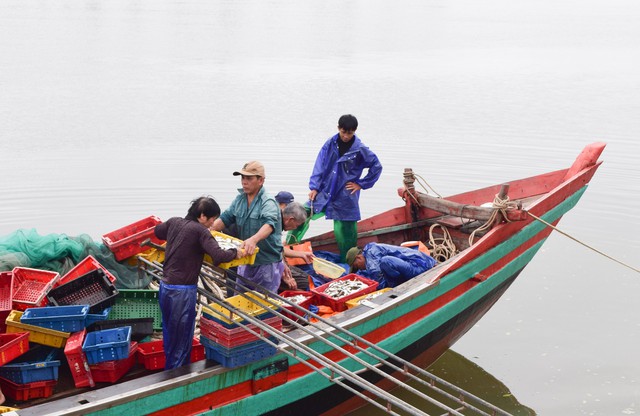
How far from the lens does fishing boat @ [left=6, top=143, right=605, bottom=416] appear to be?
5062 mm

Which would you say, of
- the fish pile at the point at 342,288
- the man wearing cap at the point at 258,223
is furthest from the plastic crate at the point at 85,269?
the fish pile at the point at 342,288

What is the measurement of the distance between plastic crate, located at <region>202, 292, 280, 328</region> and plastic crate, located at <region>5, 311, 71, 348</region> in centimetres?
109

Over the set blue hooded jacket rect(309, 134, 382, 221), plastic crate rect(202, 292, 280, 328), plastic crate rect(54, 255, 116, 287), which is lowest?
plastic crate rect(202, 292, 280, 328)

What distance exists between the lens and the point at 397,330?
677 cm

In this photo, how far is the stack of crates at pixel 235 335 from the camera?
17.5 ft

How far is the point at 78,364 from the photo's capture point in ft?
17.9

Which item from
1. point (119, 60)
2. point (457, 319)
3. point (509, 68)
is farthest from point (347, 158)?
point (509, 68)

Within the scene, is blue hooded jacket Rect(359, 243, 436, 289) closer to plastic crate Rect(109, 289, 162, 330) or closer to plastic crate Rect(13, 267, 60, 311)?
plastic crate Rect(109, 289, 162, 330)

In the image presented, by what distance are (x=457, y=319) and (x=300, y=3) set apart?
56309 mm

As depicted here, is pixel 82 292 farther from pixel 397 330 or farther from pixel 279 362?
pixel 397 330

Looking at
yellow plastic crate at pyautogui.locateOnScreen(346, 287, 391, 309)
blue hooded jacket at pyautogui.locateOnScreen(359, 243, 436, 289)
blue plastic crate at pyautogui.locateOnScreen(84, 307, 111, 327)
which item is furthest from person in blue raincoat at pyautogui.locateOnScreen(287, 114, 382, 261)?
blue plastic crate at pyautogui.locateOnScreen(84, 307, 111, 327)

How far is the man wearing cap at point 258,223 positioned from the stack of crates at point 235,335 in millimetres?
563

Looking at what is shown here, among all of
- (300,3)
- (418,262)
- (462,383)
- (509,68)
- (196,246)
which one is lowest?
(462,383)

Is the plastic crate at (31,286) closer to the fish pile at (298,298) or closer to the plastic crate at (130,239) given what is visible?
the plastic crate at (130,239)
